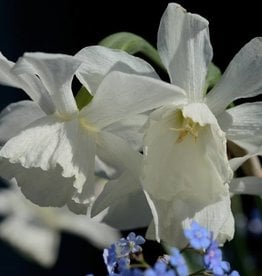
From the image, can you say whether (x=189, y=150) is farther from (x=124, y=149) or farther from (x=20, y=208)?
(x=20, y=208)

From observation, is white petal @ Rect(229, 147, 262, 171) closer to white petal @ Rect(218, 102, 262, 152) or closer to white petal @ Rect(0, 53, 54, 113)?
white petal @ Rect(218, 102, 262, 152)

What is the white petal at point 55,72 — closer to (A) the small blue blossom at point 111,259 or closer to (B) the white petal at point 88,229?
(A) the small blue blossom at point 111,259

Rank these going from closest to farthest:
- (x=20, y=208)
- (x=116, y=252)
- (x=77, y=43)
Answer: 1. (x=116, y=252)
2. (x=20, y=208)
3. (x=77, y=43)

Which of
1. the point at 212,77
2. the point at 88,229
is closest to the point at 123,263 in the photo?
the point at 212,77

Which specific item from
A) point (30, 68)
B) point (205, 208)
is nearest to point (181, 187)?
point (205, 208)

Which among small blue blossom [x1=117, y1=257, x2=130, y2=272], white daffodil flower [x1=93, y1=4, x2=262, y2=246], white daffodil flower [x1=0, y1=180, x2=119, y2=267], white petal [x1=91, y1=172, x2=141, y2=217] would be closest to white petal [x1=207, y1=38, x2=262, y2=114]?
white daffodil flower [x1=93, y1=4, x2=262, y2=246]

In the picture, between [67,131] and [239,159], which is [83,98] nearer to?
[67,131]

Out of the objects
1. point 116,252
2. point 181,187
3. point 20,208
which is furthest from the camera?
point 20,208
